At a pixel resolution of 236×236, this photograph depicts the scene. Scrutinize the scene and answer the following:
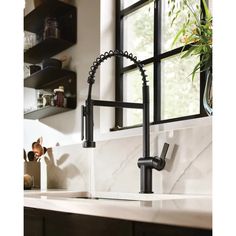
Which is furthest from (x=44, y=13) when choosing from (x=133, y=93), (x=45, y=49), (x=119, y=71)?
(x=133, y=93)

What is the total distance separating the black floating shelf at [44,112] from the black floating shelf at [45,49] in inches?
16.1

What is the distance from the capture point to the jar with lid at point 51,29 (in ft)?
8.79

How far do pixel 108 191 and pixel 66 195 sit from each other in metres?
0.21

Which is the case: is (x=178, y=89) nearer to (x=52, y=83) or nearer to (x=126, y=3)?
(x=126, y=3)

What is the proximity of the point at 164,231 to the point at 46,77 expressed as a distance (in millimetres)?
2064

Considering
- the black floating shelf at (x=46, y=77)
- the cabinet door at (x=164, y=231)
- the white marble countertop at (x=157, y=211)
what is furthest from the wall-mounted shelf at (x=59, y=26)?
the cabinet door at (x=164, y=231)

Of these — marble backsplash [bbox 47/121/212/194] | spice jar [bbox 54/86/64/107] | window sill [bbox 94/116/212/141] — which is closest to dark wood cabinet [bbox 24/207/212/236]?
marble backsplash [bbox 47/121/212/194]

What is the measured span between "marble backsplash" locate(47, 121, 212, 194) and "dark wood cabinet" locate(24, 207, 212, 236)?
51cm

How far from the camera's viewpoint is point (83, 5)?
257 cm

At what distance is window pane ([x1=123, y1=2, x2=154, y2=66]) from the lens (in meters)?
2.37

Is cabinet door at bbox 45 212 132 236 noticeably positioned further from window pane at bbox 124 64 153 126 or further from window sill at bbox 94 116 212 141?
window pane at bbox 124 64 153 126

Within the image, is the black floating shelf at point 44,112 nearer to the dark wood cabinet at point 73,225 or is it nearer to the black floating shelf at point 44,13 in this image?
the black floating shelf at point 44,13
